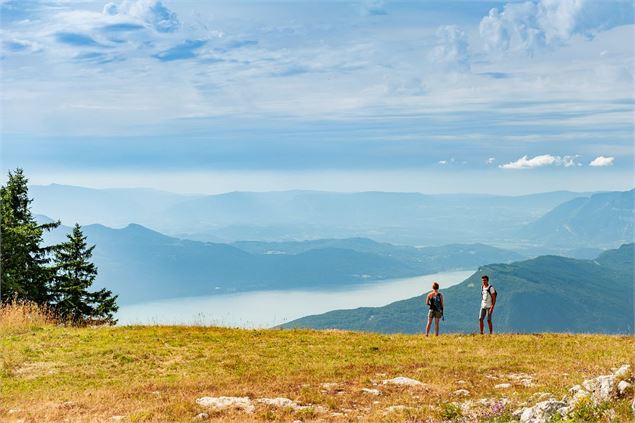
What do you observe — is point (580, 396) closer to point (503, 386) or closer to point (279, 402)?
point (503, 386)

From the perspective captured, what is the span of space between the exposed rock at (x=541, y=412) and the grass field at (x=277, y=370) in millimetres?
572

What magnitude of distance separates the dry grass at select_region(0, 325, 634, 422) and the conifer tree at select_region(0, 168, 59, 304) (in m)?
18.4

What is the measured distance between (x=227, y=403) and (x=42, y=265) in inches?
1585

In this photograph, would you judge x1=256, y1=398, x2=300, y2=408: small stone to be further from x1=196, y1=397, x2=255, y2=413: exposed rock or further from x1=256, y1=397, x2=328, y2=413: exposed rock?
x1=196, y1=397, x2=255, y2=413: exposed rock

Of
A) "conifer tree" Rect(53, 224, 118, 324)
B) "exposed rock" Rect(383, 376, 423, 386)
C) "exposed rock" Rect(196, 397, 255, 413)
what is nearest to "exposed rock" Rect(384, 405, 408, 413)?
"exposed rock" Rect(383, 376, 423, 386)

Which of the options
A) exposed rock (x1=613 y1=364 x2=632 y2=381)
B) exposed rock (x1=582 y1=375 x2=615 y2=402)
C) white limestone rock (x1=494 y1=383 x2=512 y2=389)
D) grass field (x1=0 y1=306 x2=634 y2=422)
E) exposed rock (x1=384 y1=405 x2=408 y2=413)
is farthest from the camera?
white limestone rock (x1=494 y1=383 x2=512 y2=389)

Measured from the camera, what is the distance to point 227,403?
14305 mm

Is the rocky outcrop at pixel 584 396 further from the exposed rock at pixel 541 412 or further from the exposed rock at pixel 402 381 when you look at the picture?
the exposed rock at pixel 402 381

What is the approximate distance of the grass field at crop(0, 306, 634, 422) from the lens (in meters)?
13.6

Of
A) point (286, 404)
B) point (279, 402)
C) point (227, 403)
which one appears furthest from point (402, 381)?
point (227, 403)

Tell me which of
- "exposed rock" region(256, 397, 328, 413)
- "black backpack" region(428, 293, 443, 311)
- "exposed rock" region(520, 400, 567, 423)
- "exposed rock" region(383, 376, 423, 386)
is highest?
"black backpack" region(428, 293, 443, 311)

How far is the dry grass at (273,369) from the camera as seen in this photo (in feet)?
45.2

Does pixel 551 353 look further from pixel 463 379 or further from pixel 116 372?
pixel 116 372

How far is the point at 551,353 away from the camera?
2098 cm
